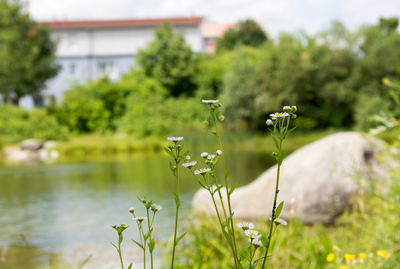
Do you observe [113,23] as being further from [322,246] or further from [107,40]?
[322,246]

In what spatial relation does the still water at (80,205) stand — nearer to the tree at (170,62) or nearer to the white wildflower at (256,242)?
the white wildflower at (256,242)

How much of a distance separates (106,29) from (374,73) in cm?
1749

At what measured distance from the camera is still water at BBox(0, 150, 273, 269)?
440 centimetres

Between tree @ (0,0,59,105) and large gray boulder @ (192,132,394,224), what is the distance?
19459mm

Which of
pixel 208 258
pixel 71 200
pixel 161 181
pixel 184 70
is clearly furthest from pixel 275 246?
pixel 184 70

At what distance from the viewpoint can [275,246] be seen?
292 centimetres

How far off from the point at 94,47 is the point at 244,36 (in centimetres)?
1101

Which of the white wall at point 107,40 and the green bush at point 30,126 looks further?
the white wall at point 107,40

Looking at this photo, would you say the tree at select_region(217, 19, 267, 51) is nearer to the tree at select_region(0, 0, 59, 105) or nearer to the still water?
the tree at select_region(0, 0, 59, 105)

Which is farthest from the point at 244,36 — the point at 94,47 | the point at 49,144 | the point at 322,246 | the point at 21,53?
the point at 322,246

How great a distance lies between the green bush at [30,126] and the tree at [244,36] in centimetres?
1632

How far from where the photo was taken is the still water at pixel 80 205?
14.4 ft

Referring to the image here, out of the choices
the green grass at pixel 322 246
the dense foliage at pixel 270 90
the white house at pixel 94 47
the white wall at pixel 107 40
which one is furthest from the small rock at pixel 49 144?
the green grass at pixel 322 246

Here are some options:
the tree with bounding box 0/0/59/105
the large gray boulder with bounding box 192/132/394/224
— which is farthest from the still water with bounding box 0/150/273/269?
the tree with bounding box 0/0/59/105
